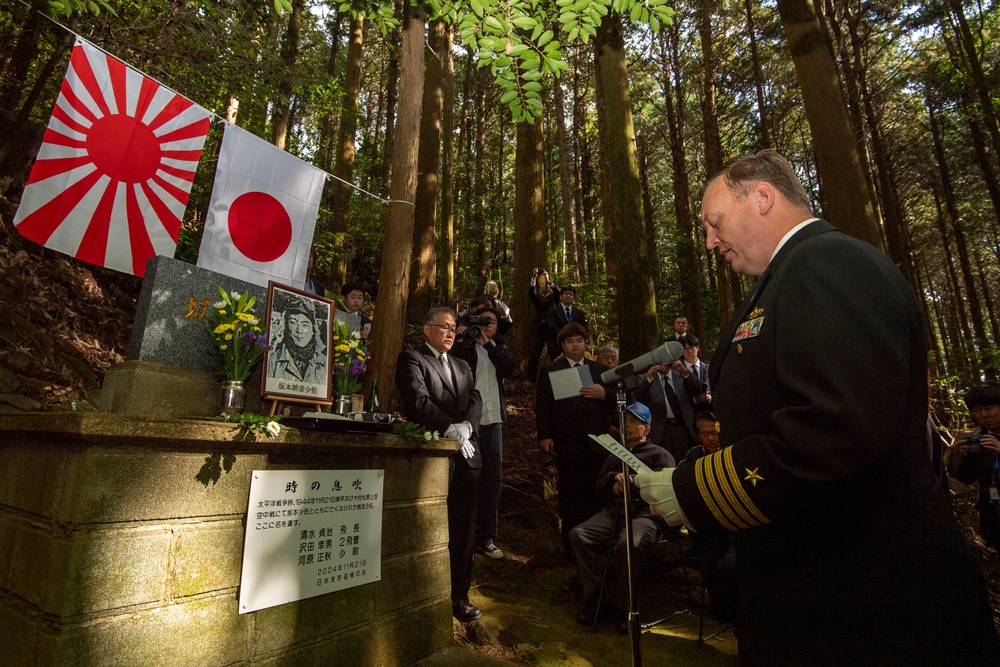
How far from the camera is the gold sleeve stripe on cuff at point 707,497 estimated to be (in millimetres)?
1323

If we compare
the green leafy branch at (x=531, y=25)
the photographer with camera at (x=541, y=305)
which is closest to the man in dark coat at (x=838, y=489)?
the green leafy branch at (x=531, y=25)

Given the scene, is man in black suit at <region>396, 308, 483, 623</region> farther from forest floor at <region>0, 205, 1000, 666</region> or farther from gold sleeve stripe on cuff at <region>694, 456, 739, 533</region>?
gold sleeve stripe on cuff at <region>694, 456, 739, 533</region>

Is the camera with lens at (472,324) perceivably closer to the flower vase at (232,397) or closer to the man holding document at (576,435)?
the man holding document at (576,435)

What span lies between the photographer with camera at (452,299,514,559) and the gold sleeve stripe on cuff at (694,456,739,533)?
3.47m

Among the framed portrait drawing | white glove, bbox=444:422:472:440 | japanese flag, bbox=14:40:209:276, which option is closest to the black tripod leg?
white glove, bbox=444:422:472:440

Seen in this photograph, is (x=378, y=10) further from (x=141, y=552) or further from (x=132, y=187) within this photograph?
(x=141, y=552)

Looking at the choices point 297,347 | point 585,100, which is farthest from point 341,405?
point 585,100

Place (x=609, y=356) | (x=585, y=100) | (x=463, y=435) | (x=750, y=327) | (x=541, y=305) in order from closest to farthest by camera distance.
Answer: (x=750, y=327)
(x=463, y=435)
(x=609, y=356)
(x=541, y=305)
(x=585, y=100)

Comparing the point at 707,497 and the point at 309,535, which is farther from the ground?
the point at 707,497

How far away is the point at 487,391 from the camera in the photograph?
5.16m

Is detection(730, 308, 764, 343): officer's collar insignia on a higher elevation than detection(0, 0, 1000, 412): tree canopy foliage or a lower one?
lower

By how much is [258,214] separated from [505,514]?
424 cm

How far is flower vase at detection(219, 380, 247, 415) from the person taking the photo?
2857 millimetres

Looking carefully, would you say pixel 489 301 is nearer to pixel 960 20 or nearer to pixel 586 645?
pixel 586 645
